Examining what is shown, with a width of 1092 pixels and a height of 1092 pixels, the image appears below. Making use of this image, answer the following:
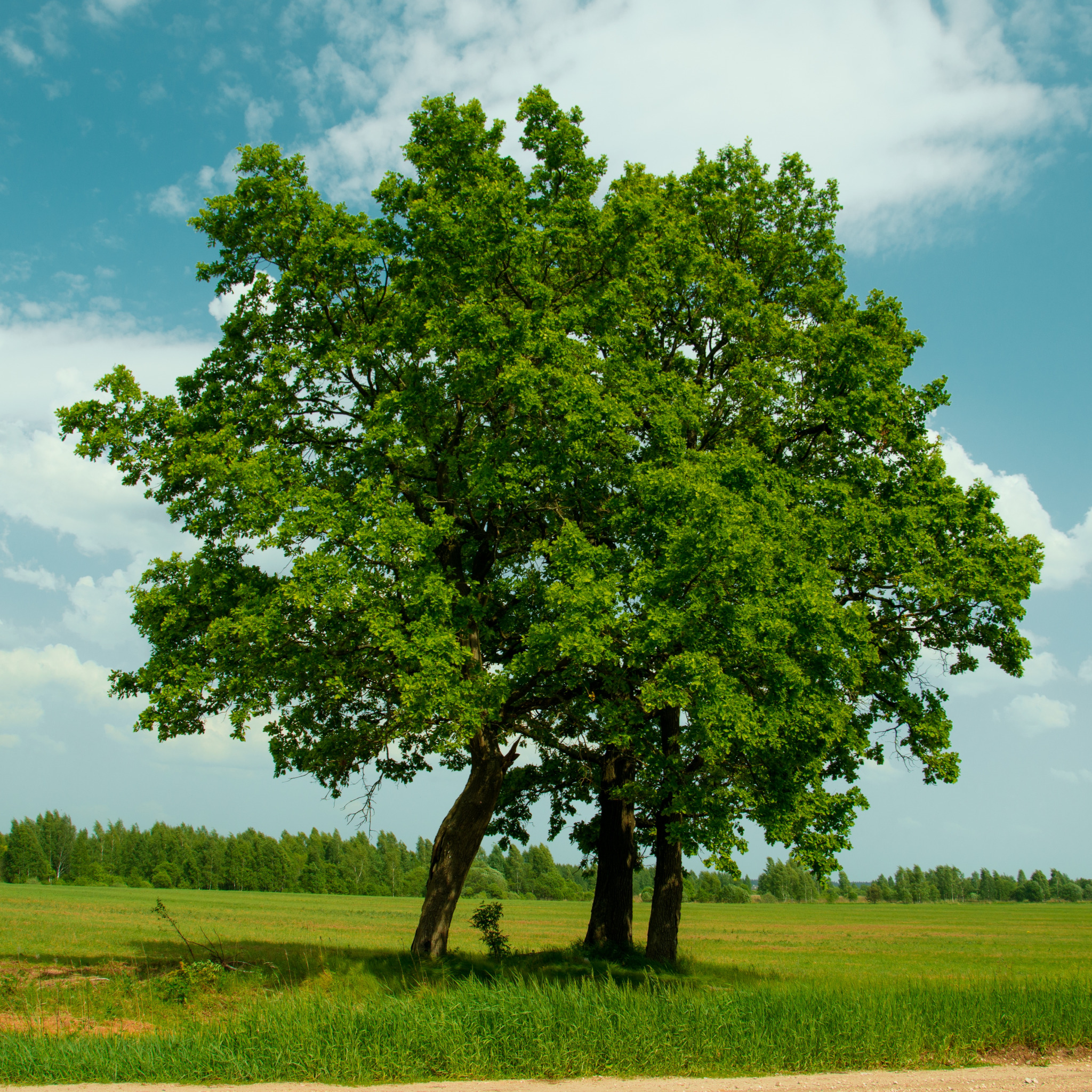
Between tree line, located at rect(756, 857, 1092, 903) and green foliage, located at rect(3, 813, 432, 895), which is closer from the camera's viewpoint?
green foliage, located at rect(3, 813, 432, 895)

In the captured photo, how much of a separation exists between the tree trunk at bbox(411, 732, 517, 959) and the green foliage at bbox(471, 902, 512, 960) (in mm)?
613

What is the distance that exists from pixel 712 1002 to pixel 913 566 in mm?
8922

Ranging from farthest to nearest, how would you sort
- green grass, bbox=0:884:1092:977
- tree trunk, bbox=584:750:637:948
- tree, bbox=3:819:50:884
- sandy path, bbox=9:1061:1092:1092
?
1. tree, bbox=3:819:50:884
2. green grass, bbox=0:884:1092:977
3. tree trunk, bbox=584:750:637:948
4. sandy path, bbox=9:1061:1092:1092

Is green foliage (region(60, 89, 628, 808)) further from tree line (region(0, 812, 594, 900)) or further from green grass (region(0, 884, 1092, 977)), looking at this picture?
tree line (region(0, 812, 594, 900))

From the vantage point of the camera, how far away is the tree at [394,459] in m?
14.4

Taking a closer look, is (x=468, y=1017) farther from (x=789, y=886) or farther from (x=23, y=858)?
(x=789, y=886)

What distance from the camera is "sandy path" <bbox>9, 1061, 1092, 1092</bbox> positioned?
8492 mm

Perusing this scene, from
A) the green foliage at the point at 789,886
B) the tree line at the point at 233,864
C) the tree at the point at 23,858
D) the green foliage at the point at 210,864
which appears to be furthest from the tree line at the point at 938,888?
the tree at the point at 23,858

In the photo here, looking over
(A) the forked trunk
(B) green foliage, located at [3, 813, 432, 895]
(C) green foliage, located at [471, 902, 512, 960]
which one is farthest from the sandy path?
(B) green foliage, located at [3, 813, 432, 895]

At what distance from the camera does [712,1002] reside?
1135 centimetres

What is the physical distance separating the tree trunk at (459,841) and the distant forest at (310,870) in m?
73.1

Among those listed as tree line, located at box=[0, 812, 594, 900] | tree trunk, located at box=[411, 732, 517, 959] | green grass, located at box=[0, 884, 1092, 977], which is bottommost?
tree line, located at box=[0, 812, 594, 900]

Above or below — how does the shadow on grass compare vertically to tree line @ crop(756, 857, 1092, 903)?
above

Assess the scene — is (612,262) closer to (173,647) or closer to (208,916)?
(173,647)
